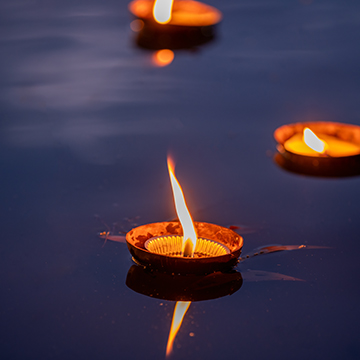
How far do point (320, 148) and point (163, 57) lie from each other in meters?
0.93

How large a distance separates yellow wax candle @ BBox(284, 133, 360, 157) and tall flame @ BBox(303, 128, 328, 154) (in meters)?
0.01

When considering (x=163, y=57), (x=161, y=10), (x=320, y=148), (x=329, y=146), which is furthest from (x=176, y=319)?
(x=161, y=10)

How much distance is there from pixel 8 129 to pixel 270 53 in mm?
1136

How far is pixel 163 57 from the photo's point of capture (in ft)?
6.71

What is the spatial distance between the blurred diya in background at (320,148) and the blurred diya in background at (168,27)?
896 millimetres

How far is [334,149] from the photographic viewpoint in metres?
1.43

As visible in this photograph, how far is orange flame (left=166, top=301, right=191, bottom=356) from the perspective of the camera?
27.8 inches

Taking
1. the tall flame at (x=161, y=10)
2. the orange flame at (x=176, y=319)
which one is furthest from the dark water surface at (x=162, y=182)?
the tall flame at (x=161, y=10)

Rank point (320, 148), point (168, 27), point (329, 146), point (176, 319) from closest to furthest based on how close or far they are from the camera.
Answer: point (176, 319) → point (320, 148) → point (329, 146) → point (168, 27)

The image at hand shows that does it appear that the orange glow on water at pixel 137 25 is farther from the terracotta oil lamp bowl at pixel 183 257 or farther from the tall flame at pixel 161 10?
the terracotta oil lamp bowl at pixel 183 257

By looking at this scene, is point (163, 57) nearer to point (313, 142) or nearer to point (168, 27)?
point (168, 27)

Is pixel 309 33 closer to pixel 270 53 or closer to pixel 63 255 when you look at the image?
pixel 270 53

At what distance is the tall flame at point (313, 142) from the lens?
52.2 inches

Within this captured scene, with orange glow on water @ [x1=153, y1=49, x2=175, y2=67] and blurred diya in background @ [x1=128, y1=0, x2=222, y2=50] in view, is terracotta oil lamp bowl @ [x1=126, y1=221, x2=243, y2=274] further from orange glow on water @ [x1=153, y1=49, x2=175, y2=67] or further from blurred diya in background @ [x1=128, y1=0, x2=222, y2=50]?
blurred diya in background @ [x1=128, y1=0, x2=222, y2=50]
